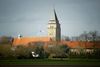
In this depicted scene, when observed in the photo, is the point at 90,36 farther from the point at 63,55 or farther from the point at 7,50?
the point at 7,50

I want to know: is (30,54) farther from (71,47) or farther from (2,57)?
(71,47)

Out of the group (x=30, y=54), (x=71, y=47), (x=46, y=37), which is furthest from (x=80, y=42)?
(x=46, y=37)

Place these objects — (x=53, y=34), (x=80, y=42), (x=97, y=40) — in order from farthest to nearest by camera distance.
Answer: (x=53, y=34), (x=80, y=42), (x=97, y=40)

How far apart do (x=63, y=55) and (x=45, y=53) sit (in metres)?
1.42

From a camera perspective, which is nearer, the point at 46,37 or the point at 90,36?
the point at 90,36

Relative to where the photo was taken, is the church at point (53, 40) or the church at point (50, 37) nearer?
the church at point (53, 40)

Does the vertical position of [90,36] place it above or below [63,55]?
above

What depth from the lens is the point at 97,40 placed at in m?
22.9

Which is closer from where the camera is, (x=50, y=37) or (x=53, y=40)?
(x=53, y=40)

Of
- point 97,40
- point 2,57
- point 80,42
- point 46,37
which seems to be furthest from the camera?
point 46,37

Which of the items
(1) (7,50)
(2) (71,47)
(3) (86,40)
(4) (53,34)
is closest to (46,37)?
(4) (53,34)

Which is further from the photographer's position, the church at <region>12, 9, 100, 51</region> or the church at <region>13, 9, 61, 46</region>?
the church at <region>13, 9, 61, 46</region>

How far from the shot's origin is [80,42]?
25.3 m

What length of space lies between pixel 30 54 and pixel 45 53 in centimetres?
120
